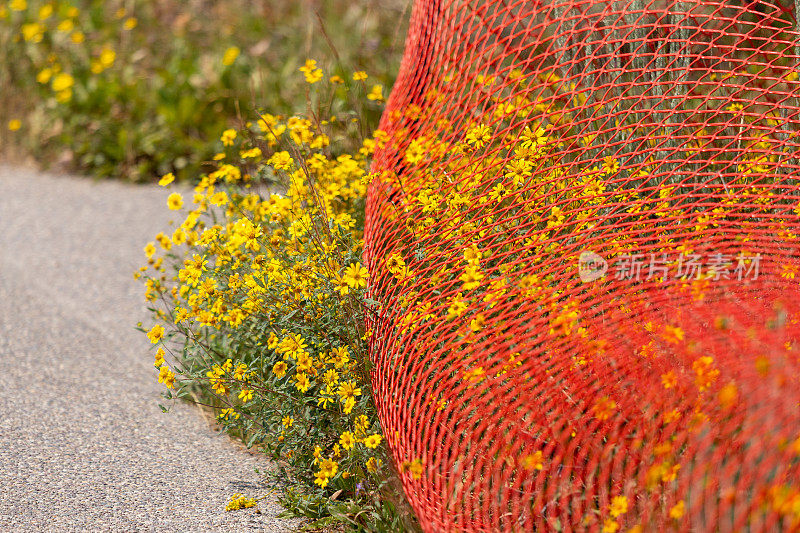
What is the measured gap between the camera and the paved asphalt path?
2436 mm

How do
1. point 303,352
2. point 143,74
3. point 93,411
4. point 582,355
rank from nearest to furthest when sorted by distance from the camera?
point 582,355 → point 303,352 → point 93,411 → point 143,74

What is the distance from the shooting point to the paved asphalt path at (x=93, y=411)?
244 centimetres

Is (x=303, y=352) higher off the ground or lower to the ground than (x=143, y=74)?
lower

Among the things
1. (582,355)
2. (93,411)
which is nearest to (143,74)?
(93,411)

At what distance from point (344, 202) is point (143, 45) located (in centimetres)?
365

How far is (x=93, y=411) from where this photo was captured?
3.01 meters

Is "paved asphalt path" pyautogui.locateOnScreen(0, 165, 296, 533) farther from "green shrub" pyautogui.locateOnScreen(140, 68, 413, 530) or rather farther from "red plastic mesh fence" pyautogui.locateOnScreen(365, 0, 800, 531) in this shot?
"red plastic mesh fence" pyautogui.locateOnScreen(365, 0, 800, 531)

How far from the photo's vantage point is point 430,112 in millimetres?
2699

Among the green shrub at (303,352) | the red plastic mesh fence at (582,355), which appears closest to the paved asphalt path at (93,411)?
the green shrub at (303,352)

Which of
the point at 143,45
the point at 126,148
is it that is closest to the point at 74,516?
the point at 126,148

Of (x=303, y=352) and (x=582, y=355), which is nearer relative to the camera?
(x=582, y=355)

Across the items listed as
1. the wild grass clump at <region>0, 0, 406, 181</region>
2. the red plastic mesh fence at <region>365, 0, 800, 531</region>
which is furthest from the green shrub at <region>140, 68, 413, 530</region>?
the wild grass clump at <region>0, 0, 406, 181</region>

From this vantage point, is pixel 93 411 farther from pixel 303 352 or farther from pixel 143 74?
pixel 143 74

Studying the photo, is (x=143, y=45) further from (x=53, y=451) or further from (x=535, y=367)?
(x=535, y=367)
